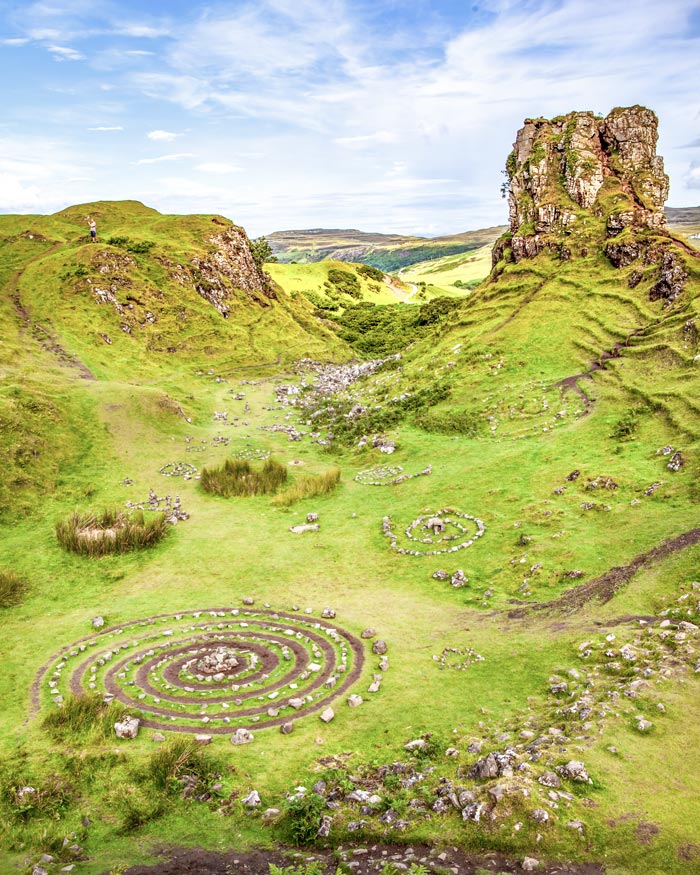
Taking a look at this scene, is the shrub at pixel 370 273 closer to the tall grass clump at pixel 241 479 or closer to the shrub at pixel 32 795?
the tall grass clump at pixel 241 479

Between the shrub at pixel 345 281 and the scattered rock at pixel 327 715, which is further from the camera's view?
the shrub at pixel 345 281

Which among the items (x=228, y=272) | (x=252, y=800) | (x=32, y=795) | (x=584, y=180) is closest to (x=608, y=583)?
(x=252, y=800)

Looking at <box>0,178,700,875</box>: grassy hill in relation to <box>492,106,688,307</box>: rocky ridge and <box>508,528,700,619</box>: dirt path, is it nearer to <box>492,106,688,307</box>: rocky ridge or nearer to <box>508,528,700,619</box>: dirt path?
<box>508,528,700,619</box>: dirt path

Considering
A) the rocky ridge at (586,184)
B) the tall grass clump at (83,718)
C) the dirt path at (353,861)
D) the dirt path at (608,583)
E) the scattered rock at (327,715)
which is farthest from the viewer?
the rocky ridge at (586,184)

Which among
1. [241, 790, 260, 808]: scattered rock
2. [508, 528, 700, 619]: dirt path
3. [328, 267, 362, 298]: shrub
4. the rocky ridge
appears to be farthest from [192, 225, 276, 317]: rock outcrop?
[241, 790, 260, 808]: scattered rock

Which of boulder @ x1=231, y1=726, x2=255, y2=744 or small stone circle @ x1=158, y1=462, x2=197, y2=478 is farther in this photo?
small stone circle @ x1=158, y1=462, x2=197, y2=478

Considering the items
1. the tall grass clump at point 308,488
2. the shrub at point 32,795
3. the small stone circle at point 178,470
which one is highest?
the small stone circle at point 178,470

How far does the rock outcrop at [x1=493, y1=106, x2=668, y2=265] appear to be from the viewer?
57.0 metres

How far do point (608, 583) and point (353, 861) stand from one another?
13653 millimetres

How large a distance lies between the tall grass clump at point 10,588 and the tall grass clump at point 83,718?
8.29 m

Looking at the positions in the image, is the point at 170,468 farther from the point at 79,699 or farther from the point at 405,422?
the point at 79,699

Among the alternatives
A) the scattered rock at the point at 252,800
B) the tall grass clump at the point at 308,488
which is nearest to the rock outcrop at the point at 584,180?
the tall grass clump at the point at 308,488

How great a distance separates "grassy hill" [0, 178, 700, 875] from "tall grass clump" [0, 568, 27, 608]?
0.51 feet

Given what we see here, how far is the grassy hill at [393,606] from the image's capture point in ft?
38.4
